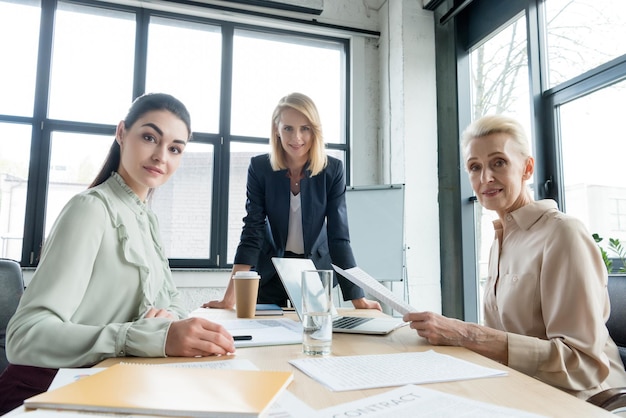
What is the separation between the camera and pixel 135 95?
3498 mm

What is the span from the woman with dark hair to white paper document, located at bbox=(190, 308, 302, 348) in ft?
0.41

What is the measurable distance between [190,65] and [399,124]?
183 centimetres

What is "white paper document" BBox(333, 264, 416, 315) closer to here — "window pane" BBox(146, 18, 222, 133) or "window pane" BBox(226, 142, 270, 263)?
"window pane" BBox(226, 142, 270, 263)

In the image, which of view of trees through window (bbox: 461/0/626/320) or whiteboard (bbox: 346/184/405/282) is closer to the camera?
view of trees through window (bbox: 461/0/626/320)

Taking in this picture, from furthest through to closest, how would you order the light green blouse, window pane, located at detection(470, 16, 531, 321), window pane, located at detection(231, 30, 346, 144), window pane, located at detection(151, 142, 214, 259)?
window pane, located at detection(231, 30, 346, 144), window pane, located at detection(151, 142, 214, 259), window pane, located at detection(470, 16, 531, 321), the light green blouse

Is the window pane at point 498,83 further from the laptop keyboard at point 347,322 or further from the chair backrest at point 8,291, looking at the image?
the chair backrest at point 8,291

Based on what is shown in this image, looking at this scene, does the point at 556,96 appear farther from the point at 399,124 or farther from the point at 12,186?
the point at 12,186

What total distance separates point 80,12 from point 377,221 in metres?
2.90

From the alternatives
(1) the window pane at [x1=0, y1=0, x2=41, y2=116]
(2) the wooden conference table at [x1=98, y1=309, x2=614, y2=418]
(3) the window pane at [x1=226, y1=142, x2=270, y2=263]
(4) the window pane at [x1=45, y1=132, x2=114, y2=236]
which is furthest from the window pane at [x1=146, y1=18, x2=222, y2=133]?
(2) the wooden conference table at [x1=98, y1=309, x2=614, y2=418]

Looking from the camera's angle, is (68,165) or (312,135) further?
(68,165)

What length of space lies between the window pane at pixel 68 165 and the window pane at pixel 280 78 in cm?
113

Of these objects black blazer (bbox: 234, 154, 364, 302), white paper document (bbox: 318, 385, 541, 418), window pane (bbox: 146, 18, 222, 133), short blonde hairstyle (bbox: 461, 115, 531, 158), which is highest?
window pane (bbox: 146, 18, 222, 133)

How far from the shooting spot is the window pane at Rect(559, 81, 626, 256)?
7.01 ft

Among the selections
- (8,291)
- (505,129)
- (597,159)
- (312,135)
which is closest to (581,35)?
Result: (597,159)
